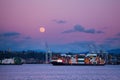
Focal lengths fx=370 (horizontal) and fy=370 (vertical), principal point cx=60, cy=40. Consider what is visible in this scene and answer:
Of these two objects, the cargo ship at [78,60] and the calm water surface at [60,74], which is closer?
the calm water surface at [60,74]

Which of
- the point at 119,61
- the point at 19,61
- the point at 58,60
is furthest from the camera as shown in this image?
the point at 119,61

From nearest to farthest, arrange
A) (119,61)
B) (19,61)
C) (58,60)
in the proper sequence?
(58,60)
(19,61)
(119,61)

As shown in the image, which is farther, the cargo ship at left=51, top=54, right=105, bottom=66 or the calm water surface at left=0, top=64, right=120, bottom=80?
the cargo ship at left=51, top=54, right=105, bottom=66

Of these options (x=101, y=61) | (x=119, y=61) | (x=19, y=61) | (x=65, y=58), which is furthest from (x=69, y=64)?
(x=119, y=61)

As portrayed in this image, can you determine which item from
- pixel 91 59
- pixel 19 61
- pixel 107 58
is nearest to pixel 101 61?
pixel 91 59

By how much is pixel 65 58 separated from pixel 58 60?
4.14 meters

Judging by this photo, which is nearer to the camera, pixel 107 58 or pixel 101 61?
pixel 101 61

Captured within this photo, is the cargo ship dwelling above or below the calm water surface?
above

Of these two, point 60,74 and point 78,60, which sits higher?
point 78,60

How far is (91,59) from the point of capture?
115 m

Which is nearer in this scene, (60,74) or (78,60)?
(60,74)

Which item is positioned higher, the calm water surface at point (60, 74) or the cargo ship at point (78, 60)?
the cargo ship at point (78, 60)

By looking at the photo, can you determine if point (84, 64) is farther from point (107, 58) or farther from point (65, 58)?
point (107, 58)

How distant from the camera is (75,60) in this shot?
114 metres
